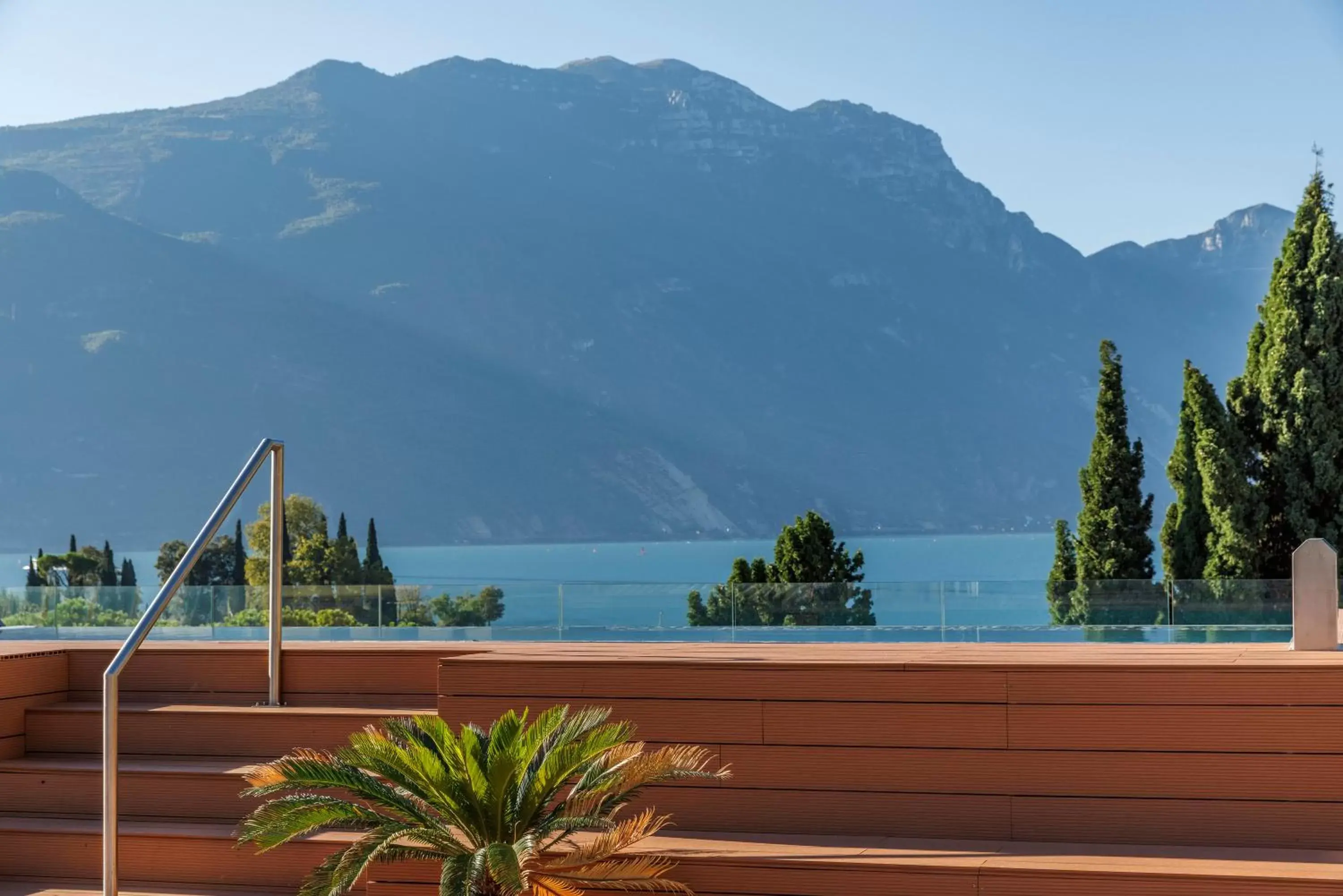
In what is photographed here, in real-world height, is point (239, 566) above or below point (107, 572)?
above

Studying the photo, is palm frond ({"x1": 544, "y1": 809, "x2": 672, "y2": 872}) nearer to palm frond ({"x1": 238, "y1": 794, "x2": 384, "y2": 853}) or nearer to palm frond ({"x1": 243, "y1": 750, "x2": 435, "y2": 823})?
palm frond ({"x1": 243, "y1": 750, "x2": 435, "y2": 823})

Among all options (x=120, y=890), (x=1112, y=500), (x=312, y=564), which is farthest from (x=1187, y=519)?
(x=312, y=564)

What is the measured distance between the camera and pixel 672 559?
4407 inches

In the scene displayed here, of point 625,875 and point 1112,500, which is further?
point 1112,500

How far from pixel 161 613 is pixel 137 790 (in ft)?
2.45

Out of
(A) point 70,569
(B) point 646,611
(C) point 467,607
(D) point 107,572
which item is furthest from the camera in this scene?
(D) point 107,572

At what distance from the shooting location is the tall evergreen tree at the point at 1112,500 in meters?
21.4

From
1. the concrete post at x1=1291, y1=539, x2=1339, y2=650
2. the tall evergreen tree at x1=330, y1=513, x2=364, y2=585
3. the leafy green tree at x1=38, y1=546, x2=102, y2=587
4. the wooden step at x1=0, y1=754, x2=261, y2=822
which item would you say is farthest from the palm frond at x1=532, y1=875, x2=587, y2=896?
the leafy green tree at x1=38, y1=546, x2=102, y2=587

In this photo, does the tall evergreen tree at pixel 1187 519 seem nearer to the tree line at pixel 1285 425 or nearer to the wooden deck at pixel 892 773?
the tree line at pixel 1285 425

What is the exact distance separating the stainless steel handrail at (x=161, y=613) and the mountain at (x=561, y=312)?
101403 mm

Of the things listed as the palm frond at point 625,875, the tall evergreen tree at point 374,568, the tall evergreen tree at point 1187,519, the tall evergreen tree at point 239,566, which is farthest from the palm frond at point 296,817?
the tall evergreen tree at point 239,566

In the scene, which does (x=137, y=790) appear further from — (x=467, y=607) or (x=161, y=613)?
(x=467, y=607)

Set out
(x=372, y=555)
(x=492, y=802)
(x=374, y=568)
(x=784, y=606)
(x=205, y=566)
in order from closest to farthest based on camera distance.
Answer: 1. (x=492, y=802)
2. (x=784, y=606)
3. (x=374, y=568)
4. (x=372, y=555)
5. (x=205, y=566)

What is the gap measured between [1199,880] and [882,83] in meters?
166
